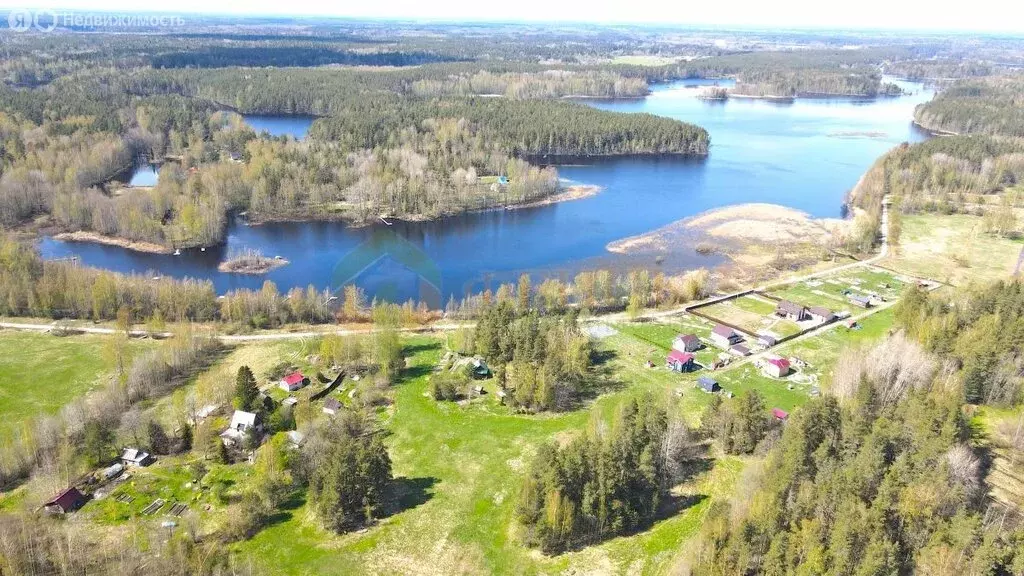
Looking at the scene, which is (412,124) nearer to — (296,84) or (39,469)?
(296,84)

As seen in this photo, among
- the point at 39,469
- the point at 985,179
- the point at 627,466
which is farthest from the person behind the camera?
the point at 985,179

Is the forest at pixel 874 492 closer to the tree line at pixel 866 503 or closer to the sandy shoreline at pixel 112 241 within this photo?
Result: the tree line at pixel 866 503

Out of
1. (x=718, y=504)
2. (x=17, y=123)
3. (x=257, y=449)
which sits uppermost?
(x=17, y=123)

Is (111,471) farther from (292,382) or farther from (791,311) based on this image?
(791,311)

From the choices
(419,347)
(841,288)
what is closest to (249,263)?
(419,347)

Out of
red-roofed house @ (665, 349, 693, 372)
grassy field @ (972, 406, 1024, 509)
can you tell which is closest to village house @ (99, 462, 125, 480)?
red-roofed house @ (665, 349, 693, 372)

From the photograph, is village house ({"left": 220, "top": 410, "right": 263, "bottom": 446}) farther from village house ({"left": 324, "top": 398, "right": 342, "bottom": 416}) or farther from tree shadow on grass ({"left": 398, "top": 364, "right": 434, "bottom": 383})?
tree shadow on grass ({"left": 398, "top": 364, "right": 434, "bottom": 383})

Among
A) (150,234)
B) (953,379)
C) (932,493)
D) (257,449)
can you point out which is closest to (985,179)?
(953,379)
